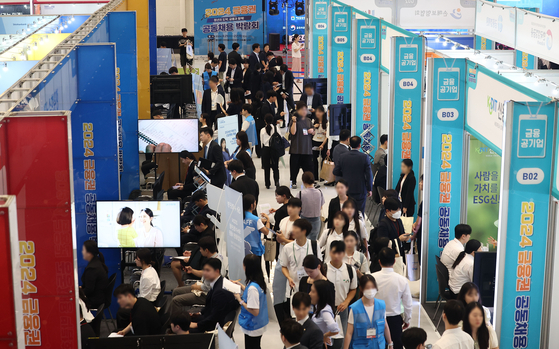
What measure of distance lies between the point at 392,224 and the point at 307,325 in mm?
2418

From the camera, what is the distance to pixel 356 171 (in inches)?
330

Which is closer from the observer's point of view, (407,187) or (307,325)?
(307,325)

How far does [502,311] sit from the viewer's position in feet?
17.7

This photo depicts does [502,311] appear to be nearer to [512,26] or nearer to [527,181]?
[527,181]

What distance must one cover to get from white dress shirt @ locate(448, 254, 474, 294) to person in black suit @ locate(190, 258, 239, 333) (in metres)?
2.18

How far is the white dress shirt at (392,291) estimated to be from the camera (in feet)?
17.2

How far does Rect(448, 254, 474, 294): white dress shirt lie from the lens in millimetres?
6152

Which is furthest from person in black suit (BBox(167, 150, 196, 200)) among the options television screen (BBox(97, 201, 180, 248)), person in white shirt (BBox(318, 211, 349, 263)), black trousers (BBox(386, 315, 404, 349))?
black trousers (BBox(386, 315, 404, 349))

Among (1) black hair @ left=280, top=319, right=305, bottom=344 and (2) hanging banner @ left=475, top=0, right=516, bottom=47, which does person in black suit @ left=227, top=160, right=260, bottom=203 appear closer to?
(1) black hair @ left=280, top=319, right=305, bottom=344

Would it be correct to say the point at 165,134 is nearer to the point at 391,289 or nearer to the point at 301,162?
the point at 301,162

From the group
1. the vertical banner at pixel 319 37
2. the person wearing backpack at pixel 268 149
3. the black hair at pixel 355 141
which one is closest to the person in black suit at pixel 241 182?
the black hair at pixel 355 141

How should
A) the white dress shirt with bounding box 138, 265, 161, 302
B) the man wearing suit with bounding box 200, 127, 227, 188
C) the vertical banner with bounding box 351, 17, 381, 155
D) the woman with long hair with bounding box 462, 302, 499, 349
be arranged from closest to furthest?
the woman with long hair with bounding box 462, 302, 499, 349 → the white dress shirt with bounding box 138, 265, 161, 302 → the man wearing suit with bounding box 200, 127, 227, 188 → the vertical banner with bounding box 351, 17, 381, 155

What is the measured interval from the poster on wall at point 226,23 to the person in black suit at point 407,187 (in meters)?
15.1

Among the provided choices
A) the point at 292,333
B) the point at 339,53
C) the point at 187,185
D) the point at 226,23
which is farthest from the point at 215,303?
the point at 226,23
